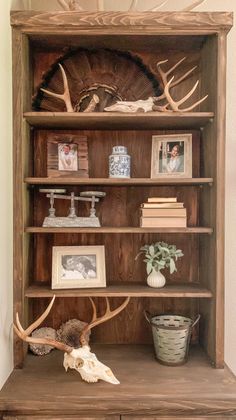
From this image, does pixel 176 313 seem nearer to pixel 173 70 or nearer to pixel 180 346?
pixel 180 346

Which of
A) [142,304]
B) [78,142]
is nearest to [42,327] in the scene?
[142,304]

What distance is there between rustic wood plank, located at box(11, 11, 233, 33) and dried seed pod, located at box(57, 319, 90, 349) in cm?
142

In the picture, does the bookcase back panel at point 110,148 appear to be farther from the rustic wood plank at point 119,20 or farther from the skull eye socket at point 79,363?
the skull eye socket at point 79,363

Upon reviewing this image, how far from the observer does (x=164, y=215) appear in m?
1.77

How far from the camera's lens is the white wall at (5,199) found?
1555 millimetres

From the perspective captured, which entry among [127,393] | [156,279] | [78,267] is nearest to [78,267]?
[78,267]

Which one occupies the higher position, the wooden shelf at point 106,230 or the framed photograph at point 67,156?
the framed photograph at point 67,156

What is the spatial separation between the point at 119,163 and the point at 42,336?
95cm

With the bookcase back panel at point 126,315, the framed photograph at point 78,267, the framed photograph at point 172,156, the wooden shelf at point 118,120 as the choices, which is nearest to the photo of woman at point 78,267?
the framed photograph at point 78,267

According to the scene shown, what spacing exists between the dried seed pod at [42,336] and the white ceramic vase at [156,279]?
0.56m

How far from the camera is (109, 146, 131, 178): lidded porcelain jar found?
69.7 inches

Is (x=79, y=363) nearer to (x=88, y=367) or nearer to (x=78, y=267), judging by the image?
(x=88, y=367)

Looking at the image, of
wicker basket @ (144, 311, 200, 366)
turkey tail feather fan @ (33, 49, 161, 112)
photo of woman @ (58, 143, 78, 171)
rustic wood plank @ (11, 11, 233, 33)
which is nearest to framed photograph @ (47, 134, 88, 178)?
photo of woman @ (58, 143, 78, 171)

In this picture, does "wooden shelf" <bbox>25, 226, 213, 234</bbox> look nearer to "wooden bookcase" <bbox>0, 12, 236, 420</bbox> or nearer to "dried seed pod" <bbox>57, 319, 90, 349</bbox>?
"wooden bookcase" <bbox>0, 12, 236, 420</bbox>
